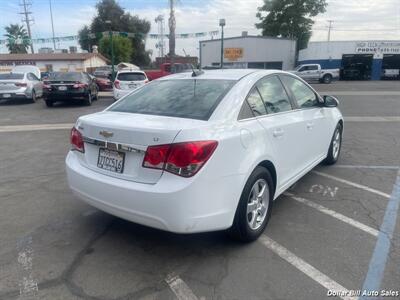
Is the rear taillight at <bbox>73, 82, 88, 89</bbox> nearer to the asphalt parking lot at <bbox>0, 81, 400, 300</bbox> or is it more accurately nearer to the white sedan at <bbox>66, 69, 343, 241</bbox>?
the asphalt parking lot at <bbox>0, 81, 400, 300</bbox>

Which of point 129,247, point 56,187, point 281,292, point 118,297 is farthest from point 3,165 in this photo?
point 281,292

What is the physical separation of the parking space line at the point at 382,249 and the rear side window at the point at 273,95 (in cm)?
165

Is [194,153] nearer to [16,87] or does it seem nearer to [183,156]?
[183,156]

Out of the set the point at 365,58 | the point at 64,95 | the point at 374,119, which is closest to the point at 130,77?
the point at 64,95

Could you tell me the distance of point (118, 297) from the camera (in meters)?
2.48

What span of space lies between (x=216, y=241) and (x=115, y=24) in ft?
217

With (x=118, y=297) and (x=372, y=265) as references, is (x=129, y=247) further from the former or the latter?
(x=372, y=265)

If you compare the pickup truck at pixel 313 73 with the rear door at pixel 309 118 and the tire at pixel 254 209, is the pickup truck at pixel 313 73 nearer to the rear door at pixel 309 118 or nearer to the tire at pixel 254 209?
the rear door at pixel 309 118

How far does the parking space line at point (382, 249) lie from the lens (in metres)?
2.62

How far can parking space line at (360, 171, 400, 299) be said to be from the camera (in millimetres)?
2619

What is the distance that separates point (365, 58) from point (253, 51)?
41.0ft

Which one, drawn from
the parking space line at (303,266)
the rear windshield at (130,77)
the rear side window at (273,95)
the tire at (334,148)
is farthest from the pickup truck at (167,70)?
the parking space line at (303,266)

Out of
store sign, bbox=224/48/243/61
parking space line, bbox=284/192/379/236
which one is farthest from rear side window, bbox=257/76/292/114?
store sign, bbox=224/48/243/61

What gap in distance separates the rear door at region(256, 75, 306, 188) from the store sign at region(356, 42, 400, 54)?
38537 mm
